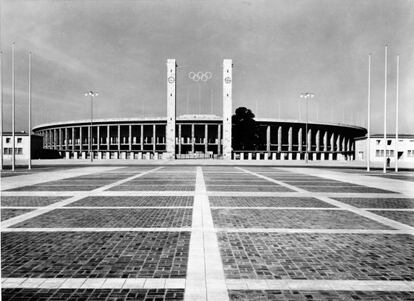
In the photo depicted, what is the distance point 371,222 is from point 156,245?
5.78m

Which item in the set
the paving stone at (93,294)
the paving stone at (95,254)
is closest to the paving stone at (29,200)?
the paving stone at (95,254)

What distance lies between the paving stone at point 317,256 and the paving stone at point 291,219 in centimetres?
84

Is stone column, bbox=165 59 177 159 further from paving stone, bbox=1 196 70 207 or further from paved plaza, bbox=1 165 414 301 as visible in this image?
paved plaza, bbox=1 165 414 301

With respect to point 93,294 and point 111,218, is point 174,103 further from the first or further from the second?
point 93,294

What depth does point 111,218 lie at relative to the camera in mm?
8938

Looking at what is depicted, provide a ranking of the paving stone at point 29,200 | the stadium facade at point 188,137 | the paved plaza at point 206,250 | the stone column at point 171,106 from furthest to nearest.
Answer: the stadium facade at point 188,137, the stone column at point 171,106, the paving stone at point 29,200, the paved plaza at point 206,250

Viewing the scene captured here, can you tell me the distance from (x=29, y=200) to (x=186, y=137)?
240 feet

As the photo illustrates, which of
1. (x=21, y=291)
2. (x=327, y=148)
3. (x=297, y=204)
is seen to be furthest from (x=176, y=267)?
(x=327, y=148)

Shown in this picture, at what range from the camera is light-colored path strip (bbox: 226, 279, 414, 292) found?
4574 mm

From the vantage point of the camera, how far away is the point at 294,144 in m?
88.9

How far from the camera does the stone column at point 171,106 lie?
70519 mm

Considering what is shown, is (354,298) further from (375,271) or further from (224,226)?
(224,226)

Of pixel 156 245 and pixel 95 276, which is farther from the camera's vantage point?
pixel 156 245

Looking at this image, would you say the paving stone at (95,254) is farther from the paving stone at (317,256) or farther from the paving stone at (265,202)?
the paving stone at (265,202)
